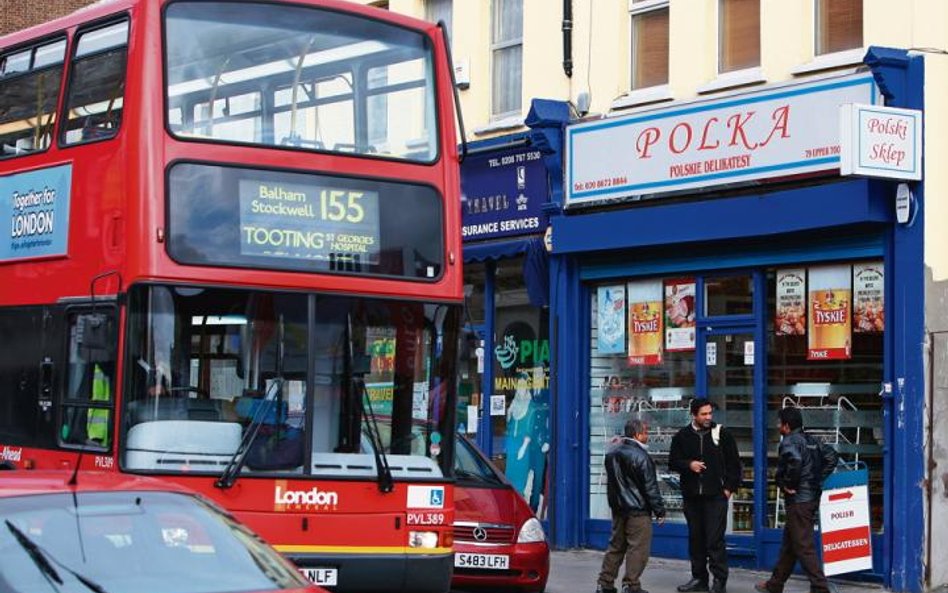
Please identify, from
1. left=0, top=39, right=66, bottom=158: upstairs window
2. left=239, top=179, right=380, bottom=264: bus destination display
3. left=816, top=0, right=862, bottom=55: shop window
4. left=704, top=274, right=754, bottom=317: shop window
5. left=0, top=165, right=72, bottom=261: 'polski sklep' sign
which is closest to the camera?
left=239, top=179, right=380, bottom=264: bus destination display

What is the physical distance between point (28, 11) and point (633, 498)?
27841 mm

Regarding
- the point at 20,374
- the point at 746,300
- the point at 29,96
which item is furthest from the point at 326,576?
the point at 746,300

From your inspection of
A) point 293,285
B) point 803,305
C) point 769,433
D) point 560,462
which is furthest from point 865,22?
point 293,285

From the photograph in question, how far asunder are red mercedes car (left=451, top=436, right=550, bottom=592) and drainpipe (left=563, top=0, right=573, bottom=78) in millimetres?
6638

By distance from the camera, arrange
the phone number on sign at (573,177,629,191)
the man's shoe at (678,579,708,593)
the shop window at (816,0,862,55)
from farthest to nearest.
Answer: the phone number on sign at (573,177,629,191) < the shop window at (816,0,862,55) < the man's shoe at (678,579,708,593)

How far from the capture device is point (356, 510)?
12.0 m

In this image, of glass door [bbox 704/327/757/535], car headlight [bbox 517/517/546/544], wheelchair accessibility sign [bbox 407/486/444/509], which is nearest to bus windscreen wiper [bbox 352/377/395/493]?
wheelchair accessibility sign [bbox 407/486/444/509]

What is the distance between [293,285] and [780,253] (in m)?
7.27

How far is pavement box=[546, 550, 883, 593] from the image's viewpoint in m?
16.9

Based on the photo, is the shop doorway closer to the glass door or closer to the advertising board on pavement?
the glass door

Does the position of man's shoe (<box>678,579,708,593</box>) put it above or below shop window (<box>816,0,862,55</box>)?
below

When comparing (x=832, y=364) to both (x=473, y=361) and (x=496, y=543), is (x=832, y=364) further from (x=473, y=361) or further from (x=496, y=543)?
(x=473, y=361)

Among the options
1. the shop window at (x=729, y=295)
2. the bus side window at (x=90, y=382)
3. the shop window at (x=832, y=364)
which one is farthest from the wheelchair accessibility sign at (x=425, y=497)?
the shop window at (x=729, y=295)

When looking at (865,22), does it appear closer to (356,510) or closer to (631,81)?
(631,81)
